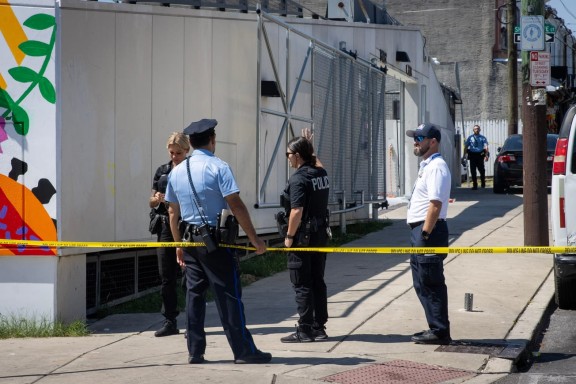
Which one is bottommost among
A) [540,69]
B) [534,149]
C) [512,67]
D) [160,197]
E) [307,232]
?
[307,232]

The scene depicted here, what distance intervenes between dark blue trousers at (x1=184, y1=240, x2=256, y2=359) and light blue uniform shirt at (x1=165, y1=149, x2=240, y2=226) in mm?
229

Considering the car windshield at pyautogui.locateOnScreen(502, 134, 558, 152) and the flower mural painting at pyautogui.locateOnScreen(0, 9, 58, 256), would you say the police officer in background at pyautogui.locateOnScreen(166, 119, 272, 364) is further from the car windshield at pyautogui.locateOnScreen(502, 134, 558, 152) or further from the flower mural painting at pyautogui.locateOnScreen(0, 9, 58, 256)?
the car windshield at pyautogui.locateOnScreen(502, 134, 558, 152)

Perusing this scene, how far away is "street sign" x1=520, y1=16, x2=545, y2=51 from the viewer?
1354 centimetres

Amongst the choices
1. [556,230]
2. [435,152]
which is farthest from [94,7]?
[556,230]

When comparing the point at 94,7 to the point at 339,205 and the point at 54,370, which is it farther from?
the point at 339,205

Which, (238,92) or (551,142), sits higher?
(551,142)

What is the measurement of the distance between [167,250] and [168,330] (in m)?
0.70

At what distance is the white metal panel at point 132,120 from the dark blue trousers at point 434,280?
10.1 feet

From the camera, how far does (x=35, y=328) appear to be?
9000mm

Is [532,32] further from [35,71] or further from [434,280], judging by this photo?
[35,71]

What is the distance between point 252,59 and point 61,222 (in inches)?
155

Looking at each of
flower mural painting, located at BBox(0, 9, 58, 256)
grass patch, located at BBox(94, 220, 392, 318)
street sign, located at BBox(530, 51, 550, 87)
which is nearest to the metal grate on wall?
grass patch, located at BBox(94, 220, 392, 318)

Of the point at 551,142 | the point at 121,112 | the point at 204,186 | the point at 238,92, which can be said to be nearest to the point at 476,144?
the point at 551,142

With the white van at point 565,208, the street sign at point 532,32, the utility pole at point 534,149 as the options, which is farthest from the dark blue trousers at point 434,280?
the street sign at point 532,32
